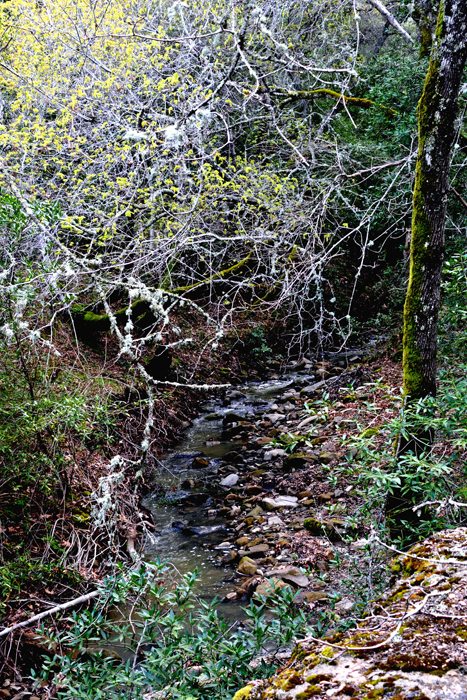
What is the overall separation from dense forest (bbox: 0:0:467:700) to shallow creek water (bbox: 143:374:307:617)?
4cm

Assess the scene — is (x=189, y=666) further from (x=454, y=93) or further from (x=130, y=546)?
(x=454, y=93)

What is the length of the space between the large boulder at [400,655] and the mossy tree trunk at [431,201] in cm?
170

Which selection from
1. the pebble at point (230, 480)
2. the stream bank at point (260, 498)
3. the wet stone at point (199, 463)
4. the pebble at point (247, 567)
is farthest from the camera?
the wet stone at point (199, 463)

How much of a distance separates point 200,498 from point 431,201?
4.64m

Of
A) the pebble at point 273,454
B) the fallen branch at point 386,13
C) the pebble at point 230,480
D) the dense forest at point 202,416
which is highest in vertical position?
the fallen branch at point 386,13

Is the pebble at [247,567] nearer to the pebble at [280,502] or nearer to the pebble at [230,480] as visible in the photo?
the pebble at [280,502]

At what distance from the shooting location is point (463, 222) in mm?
8039

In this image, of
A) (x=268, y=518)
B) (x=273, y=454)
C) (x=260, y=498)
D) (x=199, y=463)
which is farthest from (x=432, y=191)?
(x=199, y=463)

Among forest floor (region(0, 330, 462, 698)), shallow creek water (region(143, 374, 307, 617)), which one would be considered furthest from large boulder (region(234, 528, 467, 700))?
shallow creek water (region(143, 374, 307, 617))

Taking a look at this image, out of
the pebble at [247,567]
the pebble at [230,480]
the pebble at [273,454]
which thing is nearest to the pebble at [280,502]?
the pebble at [230,480]

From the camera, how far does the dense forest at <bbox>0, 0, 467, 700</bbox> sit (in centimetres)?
287

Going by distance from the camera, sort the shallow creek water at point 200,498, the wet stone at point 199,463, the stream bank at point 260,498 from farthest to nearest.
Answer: the wet stone at point 199,463
the shallow creek water at point 200,498
the stream bank at point 260,498

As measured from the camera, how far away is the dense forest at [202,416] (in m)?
2.87

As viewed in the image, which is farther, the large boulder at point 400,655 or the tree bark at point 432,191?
the tree bark at point 432,191
